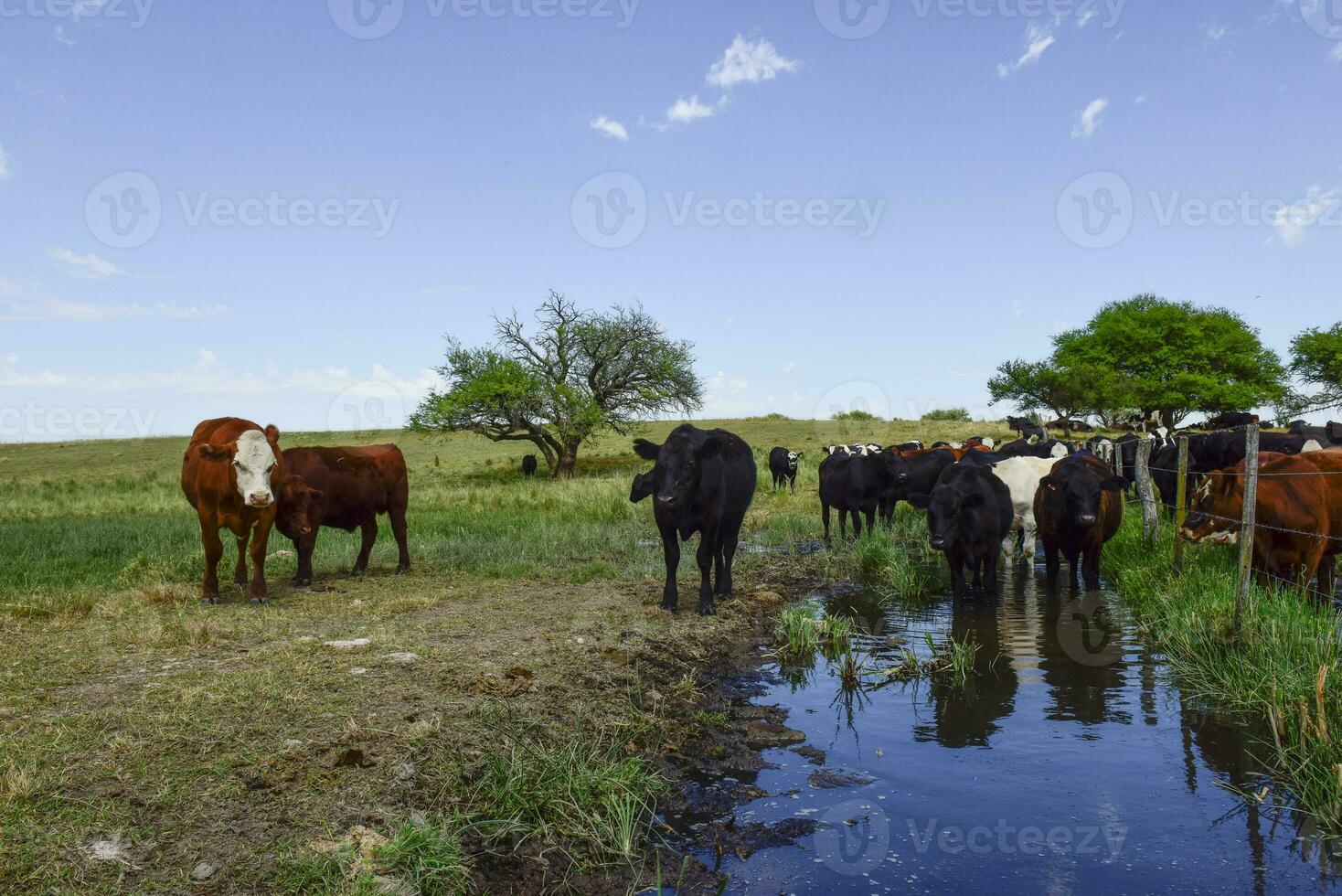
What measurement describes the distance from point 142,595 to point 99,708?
14.7 feet

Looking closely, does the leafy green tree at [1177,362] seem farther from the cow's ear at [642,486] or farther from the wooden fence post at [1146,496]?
the cow's ear at [642,486]

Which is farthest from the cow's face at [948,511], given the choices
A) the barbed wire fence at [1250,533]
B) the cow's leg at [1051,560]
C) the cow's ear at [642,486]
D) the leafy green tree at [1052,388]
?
the leafy green tree at [1052,388]

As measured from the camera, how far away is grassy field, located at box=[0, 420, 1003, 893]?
391cm

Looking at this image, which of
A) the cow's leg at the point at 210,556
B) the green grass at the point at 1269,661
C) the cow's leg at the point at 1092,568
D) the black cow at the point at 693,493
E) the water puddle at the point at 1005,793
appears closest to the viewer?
the water puddle at the point at 1005,793

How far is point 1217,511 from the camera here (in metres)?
8.45

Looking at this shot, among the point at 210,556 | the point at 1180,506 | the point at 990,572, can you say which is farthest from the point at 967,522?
the point at 210,556

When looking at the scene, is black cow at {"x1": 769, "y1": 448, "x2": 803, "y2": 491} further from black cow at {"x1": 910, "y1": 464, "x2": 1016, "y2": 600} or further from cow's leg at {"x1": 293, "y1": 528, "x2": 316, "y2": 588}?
cow's leg at {"x1": 293, "y1": 528, "x2": 316, "y2": 588}

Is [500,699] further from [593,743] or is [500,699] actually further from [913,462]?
[913,462]

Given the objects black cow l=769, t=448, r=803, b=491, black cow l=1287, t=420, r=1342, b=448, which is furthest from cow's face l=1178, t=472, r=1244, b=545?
black cow l=769, t=448, r=803, b=491

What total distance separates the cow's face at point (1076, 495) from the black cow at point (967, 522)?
0.64 metres

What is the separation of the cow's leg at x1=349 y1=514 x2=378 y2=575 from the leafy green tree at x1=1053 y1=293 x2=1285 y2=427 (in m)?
52.8

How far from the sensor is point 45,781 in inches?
170

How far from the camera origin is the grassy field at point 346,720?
12.8 ft

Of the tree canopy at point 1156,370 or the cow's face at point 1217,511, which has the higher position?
the tree canopy at point 1156,370
